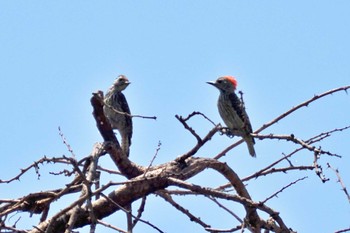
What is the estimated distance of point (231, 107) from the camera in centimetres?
1112

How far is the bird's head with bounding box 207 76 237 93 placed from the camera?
11.4 meters

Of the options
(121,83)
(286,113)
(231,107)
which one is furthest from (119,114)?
(286,113)

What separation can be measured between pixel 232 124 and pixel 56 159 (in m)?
5.43

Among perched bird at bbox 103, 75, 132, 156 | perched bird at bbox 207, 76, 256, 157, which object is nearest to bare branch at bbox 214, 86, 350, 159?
perched bird at bbox 207, 76, 256, 157

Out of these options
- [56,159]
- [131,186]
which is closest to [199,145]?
[131,186]

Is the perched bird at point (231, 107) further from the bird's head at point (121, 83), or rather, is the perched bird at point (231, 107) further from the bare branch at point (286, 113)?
the bare branch at point (286, 113)

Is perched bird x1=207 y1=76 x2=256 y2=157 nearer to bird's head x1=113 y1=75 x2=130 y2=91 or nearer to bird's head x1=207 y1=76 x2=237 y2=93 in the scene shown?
bird's head x1=207 y1=76 x2=237 y2=93

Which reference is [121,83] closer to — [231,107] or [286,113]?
[231,107]

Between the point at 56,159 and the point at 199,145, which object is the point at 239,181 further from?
the point at 56,159

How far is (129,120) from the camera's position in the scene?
11445mm

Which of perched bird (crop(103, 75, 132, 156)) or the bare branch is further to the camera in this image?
perched bird (crop(103, 75, 132, 156))

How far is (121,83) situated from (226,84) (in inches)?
63.2

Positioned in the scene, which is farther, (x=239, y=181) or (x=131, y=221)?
(x=239, y=181)

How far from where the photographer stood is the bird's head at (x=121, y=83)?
11547 mm
